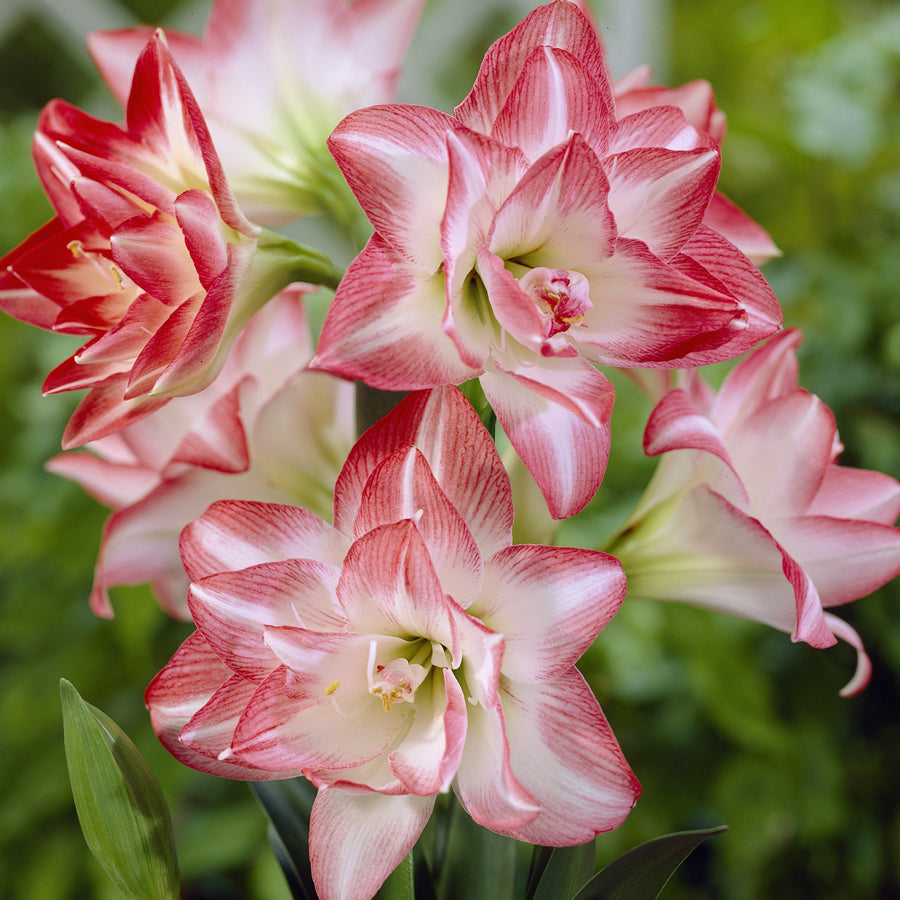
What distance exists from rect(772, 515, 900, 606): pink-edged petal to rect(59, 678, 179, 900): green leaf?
10.4 inches

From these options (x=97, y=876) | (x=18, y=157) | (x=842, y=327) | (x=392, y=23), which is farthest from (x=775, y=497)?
(x=18, y=157)

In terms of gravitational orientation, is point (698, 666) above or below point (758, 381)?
below

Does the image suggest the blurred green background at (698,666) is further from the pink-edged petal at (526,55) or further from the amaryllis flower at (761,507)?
the pink-edged petal at (526,55)

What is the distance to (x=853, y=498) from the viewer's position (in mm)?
412

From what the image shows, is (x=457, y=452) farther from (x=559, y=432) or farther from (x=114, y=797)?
(x=114, y=797)

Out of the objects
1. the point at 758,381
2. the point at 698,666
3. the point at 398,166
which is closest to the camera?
the point at 398,166

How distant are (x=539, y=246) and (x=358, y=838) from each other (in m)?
0.21

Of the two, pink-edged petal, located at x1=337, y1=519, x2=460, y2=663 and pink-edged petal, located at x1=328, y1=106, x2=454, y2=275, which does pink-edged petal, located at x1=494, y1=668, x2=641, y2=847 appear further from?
pink-edged petal, located at x1=328, y1=106, x2=454, y2=275

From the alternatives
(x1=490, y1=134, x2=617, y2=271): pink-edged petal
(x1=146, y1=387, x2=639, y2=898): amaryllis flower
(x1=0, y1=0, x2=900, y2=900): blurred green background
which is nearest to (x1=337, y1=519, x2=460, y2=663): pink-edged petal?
(x1=146, y1=387, x2=639, y2=898): amaryllis flower

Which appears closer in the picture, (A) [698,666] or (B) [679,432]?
(B) [679,432]

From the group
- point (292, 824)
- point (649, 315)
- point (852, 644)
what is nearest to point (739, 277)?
point (649, 315)

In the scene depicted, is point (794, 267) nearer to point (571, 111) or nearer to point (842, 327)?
point (842, 327)

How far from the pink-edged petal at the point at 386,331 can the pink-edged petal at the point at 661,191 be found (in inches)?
2.8

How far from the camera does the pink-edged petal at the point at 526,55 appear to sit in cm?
32
